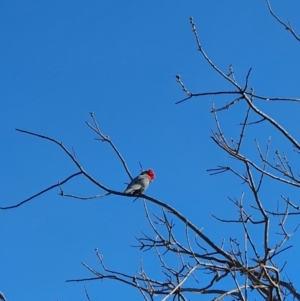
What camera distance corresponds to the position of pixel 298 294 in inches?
141

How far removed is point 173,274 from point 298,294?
836 millimetres

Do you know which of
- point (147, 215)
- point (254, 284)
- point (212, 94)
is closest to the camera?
point (212, 94)

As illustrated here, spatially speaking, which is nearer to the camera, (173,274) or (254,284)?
(254,284)

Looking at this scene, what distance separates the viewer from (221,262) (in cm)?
390

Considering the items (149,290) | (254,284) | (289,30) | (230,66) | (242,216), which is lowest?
(149,290)

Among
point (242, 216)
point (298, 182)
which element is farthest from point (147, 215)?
point (298, 182)

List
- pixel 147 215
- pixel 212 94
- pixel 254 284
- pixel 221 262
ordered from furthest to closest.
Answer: pixel 147 215
pixel 221 262
pixel 254 284
pixel 212 94

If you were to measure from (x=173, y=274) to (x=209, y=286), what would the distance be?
26cm

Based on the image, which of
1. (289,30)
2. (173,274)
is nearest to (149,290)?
(173,274)

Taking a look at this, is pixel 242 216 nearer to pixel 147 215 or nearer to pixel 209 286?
pixel 209 286

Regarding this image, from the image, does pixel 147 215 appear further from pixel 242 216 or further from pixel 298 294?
pixel 298 294

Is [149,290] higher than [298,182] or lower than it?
lower

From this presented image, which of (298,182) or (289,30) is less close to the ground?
(289,30)

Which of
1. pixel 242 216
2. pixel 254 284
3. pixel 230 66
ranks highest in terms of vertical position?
pixel 230 66
